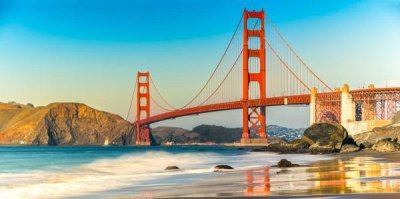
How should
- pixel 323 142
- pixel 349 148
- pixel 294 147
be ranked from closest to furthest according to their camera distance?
pixel 349 148 < pixel 323 142 < pixel 294 147

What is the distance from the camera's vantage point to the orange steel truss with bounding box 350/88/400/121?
7144 centimetres

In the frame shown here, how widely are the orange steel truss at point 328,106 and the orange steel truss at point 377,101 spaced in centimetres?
274

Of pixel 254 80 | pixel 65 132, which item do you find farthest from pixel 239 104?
pixel 65 132

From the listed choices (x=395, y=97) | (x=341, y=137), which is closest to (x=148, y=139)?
(x=395, y=97)

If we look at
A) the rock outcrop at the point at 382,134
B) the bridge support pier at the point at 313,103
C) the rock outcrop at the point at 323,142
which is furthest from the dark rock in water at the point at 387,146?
the bridge support pier at the point at 313,103

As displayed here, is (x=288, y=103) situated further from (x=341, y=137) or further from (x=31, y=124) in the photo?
(x=31, y=124)

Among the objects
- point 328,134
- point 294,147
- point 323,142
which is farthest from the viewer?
point 294,147

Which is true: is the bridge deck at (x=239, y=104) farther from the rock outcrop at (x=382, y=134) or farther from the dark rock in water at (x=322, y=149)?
the dark rock in water at (x=322, y=149)

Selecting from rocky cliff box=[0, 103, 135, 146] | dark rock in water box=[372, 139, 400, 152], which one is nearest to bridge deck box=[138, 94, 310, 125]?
dark rock in water box=[372, 139, 400, 152]

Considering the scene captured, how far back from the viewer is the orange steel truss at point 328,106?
246 ft

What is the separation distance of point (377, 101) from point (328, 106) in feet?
18.4

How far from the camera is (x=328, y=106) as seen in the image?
7519cm

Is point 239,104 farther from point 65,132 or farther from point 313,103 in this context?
point 65,132

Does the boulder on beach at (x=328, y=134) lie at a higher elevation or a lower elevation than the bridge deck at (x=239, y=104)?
lower
